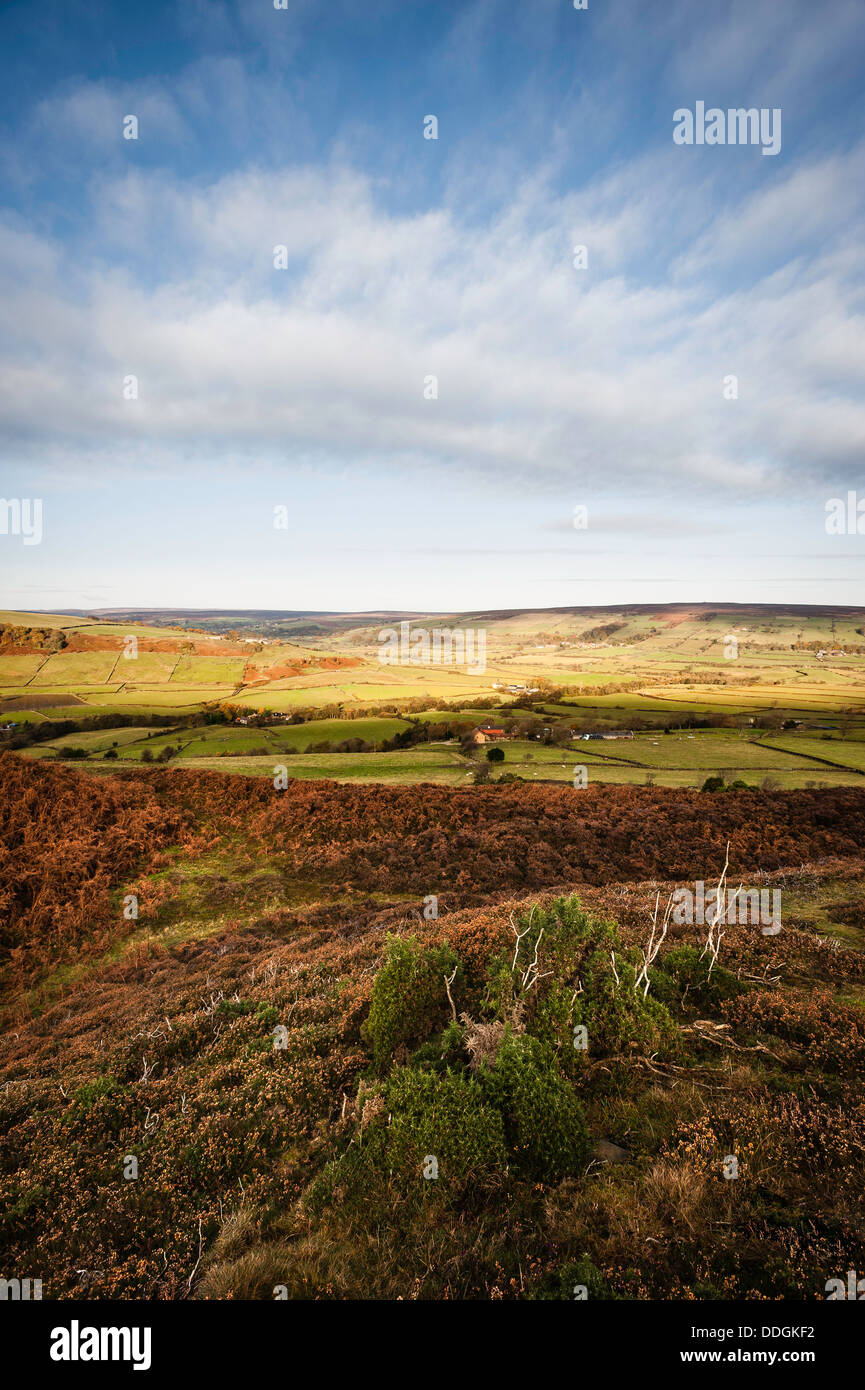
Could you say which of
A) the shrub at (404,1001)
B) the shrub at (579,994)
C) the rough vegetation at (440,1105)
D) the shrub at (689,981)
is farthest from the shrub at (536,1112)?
the shrub at (689,981)

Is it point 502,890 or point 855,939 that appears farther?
point 502,890

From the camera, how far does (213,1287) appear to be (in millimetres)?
4453

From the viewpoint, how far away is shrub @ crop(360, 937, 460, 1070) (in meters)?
7.84

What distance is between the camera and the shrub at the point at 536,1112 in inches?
218

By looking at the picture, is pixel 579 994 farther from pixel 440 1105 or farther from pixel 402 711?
pixel 402 711

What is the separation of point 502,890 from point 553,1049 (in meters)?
11.0

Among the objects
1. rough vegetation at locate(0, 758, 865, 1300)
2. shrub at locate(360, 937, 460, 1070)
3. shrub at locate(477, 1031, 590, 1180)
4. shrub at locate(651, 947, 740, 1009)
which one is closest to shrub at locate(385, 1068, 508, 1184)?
rough vegetation at locate(0, 758, 865, 1300)

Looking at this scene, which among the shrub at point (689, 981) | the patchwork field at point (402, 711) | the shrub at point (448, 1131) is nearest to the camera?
the shrub at point (448, 1131)

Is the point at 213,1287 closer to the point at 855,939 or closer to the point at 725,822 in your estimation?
the point at 855,939

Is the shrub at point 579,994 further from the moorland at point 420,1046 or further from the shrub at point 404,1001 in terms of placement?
the shrub at point 404,1001

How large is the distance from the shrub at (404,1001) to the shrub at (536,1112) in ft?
6.51

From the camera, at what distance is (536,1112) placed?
570 centimetres

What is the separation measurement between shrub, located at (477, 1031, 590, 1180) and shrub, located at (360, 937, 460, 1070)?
199 cm
